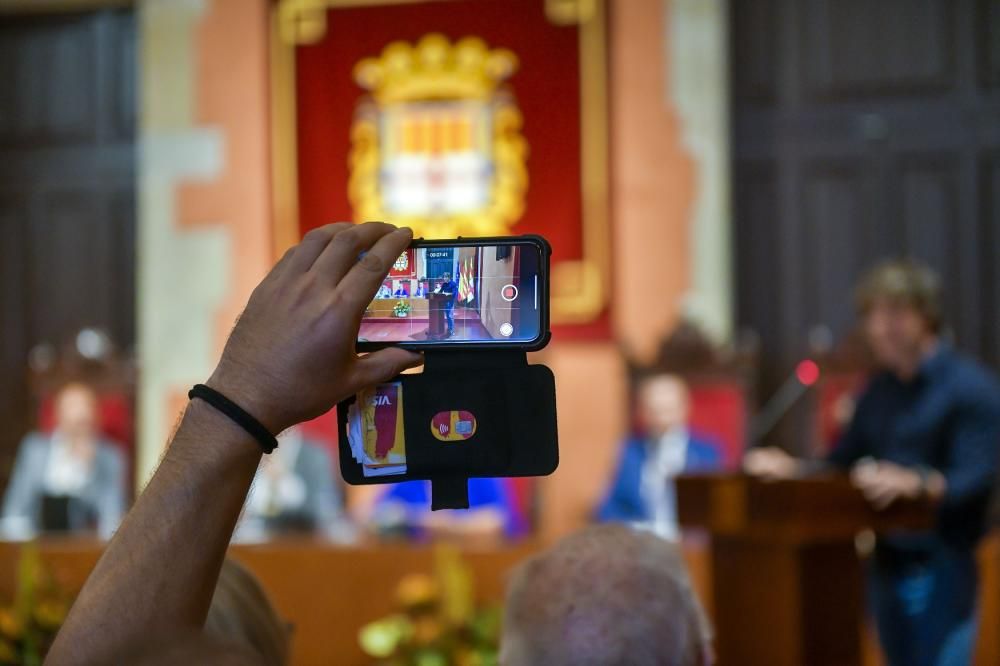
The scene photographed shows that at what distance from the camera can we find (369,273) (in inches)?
27.3

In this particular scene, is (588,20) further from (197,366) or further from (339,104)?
(197,366)

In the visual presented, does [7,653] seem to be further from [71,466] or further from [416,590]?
[71,466]

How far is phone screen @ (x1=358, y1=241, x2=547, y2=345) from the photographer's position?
817 millimetres

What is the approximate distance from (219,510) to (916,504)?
219cm

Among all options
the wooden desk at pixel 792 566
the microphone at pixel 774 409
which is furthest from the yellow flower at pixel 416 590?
the microphone at pixel 774 409

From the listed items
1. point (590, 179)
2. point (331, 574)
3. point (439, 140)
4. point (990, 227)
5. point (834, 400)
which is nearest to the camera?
point (331, 574)

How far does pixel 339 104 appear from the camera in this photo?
5.49 m

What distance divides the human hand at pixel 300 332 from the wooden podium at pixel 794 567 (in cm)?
189

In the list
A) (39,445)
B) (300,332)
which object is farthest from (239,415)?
(39,445)

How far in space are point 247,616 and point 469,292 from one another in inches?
12.6

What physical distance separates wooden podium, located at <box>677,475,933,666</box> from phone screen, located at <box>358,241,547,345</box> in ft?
5.70

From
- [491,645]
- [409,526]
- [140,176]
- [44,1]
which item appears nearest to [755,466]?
[491,645]

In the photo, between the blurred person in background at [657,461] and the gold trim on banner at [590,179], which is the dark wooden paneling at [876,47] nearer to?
the gold trim on banner at [590,179]

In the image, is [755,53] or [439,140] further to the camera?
[439,140]
